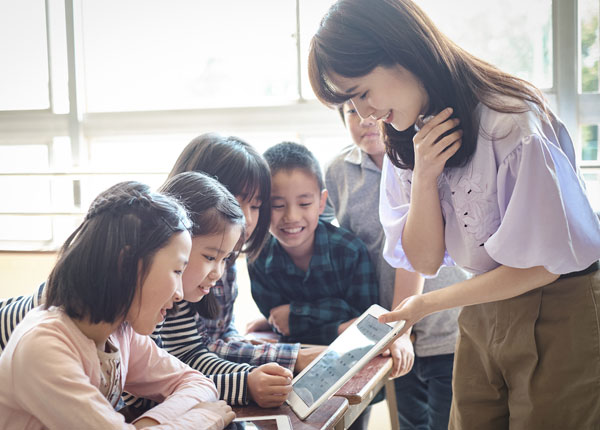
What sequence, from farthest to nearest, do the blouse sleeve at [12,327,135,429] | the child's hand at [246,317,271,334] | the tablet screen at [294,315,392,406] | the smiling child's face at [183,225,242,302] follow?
1. the child's hand at [246,317,271,334]
2. the smiling child's face at [183,225,242,302]
3. the tablet screen at [294,315,392,406]
4. the blouse sleeve at [12,327,135,429]

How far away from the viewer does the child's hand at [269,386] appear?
1064 mm

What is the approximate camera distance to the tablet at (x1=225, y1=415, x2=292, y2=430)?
965 mm

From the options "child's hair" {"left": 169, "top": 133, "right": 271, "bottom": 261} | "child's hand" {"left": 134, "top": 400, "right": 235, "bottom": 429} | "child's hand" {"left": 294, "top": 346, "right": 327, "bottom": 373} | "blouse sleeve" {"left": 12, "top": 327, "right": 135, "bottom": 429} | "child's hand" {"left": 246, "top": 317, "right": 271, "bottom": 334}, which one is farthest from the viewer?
"child's hand" {"left": 246, "top": 317, "right": 271, "bottom": 334}

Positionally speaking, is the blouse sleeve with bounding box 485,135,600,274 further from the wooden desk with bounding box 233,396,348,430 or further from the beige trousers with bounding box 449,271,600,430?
the wooden desk with bounding box 233,396,348,430

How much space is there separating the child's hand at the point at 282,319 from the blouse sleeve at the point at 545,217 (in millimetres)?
710

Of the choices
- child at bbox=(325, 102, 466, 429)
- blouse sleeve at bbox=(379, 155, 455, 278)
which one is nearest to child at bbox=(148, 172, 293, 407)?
blouse sleeve at bbox=(379, 155, 455, 278)

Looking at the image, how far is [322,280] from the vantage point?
1.70m

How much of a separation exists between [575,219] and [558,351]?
9.1 inches

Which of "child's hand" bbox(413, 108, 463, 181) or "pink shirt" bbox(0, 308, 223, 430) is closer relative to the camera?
"pink shirt" bbox(0, 308, 223, 430)

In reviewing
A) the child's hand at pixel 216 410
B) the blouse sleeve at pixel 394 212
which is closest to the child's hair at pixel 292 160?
the blouse sleeve at pixel 394 212

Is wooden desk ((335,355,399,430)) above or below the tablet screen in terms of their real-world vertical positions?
below

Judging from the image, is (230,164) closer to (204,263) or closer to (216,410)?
(204,263)

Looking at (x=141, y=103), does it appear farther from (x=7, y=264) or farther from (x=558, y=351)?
(x=558, y=351)

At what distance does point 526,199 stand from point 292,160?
811mm
